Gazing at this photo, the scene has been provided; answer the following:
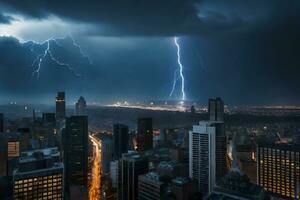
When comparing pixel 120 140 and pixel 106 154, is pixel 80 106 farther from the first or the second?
pixel 106 154

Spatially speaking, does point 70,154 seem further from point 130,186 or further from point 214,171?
point 214,171

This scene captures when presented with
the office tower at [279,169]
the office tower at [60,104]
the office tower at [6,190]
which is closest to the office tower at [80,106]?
the office tower at [60,104]

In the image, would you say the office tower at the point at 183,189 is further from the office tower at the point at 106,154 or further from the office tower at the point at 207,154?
the office tower at the point at 106,154

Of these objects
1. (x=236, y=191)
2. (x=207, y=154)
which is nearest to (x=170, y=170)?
(x=207, y=154)

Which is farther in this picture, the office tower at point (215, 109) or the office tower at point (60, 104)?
the office tower at point (60, 104)

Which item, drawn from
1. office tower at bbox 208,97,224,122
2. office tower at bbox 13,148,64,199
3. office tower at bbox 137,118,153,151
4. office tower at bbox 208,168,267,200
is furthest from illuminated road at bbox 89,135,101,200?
office tower at bbox 208,97,224,122

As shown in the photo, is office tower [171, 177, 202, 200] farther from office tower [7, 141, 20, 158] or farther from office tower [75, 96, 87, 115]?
office tower [75, 96, 87, 115]
